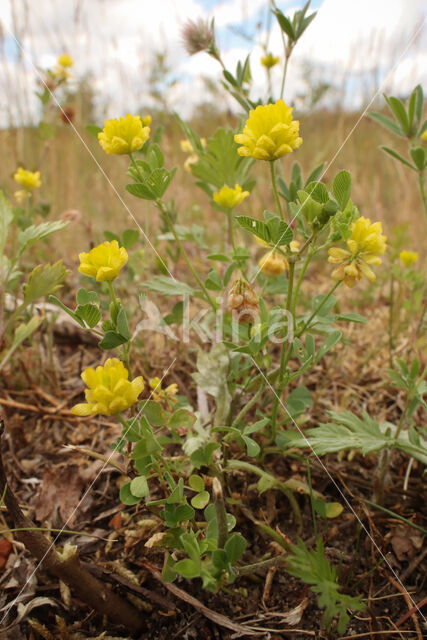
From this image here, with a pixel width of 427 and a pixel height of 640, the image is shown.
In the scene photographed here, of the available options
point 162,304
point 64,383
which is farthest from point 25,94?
point 64,383

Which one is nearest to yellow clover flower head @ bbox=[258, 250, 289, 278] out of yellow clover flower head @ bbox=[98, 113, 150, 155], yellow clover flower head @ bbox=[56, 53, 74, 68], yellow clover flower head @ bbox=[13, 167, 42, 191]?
yellow clover flower head @ bbox=[98, 113, 150, 155]

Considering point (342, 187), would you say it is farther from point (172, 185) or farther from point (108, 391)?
point (172, 185)

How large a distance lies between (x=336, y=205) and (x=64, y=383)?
1.22m

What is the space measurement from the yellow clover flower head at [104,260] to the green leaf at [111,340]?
116mm

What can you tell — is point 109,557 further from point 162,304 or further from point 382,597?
point 162,304

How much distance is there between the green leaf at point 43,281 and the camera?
87 cm

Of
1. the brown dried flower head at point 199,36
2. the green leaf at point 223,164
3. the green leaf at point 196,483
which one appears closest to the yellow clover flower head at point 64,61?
the brown dried flower head at point 199,36

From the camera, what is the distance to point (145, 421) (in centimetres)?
86

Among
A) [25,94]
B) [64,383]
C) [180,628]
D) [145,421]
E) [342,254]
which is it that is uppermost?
[25,94]

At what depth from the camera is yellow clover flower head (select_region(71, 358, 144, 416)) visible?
77cm

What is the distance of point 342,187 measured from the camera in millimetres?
880

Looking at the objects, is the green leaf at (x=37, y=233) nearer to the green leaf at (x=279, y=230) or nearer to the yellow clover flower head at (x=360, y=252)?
the green leaf at (x=279, y=230)

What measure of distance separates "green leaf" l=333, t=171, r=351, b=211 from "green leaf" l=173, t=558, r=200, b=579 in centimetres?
73

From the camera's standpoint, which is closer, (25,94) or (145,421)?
(145,421)
